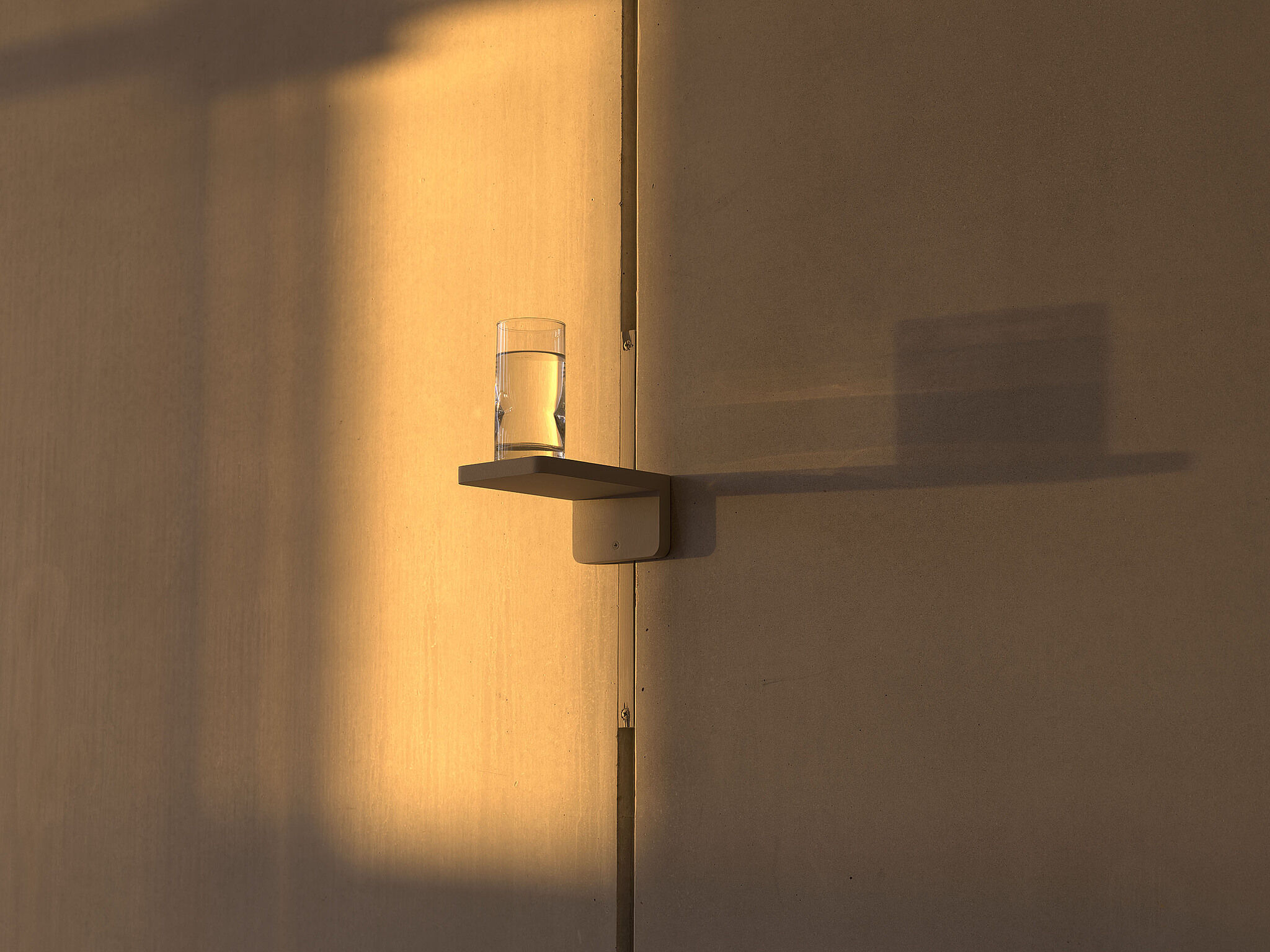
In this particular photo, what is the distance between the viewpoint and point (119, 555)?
1860 millimetres

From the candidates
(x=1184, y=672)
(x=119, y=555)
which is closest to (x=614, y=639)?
(x=1184, y=672)

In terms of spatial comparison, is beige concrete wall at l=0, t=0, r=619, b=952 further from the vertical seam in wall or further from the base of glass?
the base of glass

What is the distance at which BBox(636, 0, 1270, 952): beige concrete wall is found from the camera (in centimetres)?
105

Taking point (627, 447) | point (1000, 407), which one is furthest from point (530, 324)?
point (1000, 407)

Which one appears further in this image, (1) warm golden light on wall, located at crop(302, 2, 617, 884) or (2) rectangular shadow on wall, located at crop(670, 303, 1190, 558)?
(1) warm golden light on wall, located at crop(302, 2, 617, 884)

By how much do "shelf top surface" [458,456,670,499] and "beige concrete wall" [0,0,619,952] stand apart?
0.37 ft

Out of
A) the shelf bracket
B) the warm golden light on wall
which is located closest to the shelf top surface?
the shelf bracket

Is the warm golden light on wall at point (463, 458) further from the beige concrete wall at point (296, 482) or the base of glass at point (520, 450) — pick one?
the base of glass at point (520, 450)

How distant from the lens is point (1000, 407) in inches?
45.4

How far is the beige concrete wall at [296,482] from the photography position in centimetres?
144

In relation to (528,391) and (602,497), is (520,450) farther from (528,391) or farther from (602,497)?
(602,497)

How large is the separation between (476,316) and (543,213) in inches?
6.2

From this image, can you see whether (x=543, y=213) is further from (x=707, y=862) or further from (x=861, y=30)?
(x=707, y=862)

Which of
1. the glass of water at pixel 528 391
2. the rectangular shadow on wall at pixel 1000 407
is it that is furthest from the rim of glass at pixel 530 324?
the rectangular shadow on wall at pixel 1000 407
